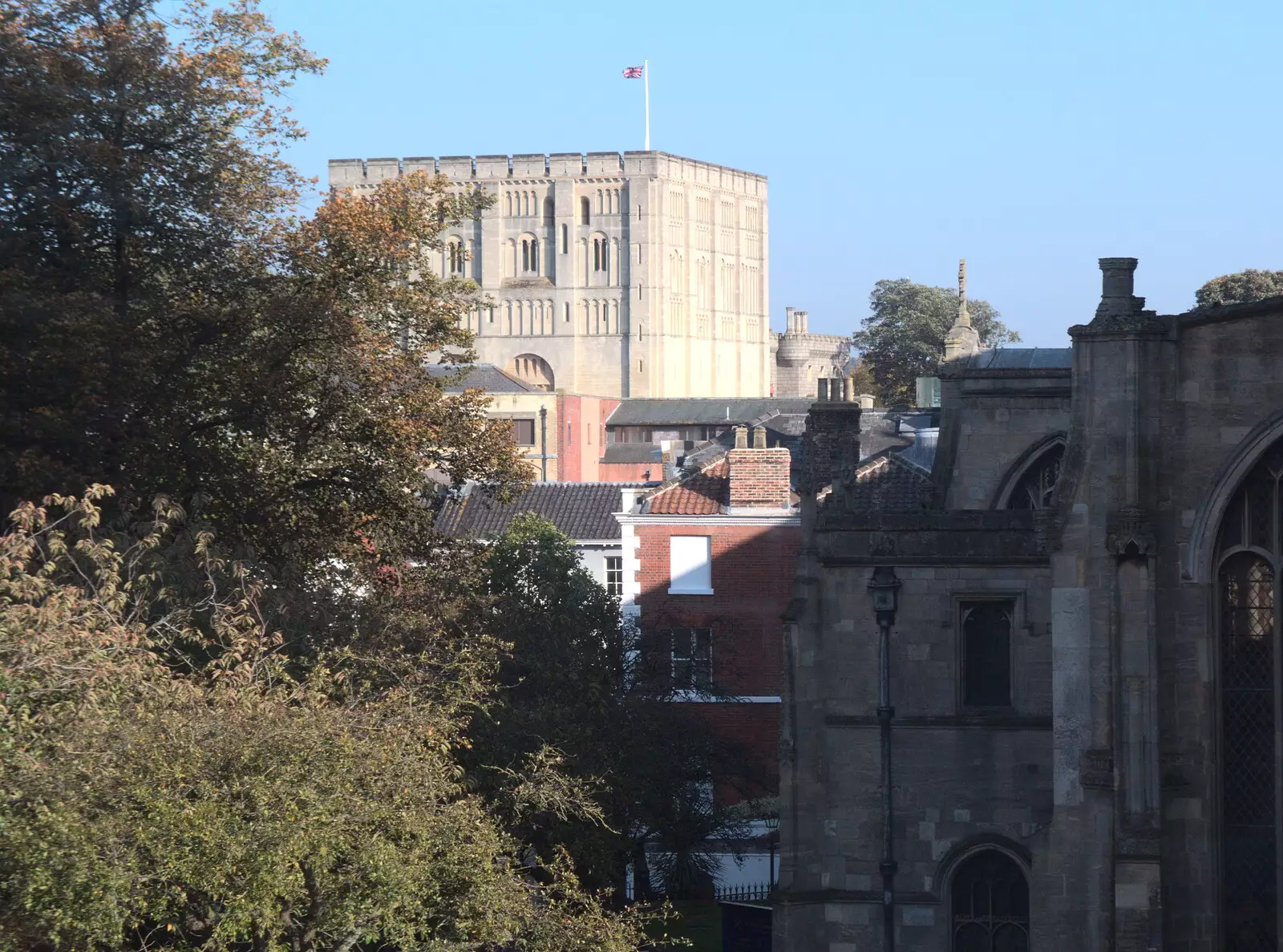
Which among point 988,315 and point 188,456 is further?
point 988,315

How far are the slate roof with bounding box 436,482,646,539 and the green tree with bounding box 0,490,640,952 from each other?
38528 millimetres

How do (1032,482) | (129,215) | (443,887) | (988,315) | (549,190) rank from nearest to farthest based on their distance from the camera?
(443,887)
(129,215)
(1032,482)
(988,315)
(549,190)

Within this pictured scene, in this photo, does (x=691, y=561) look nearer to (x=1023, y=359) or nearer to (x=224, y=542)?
(x=1023, y=359)

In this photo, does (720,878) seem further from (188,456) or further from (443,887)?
(443,887)

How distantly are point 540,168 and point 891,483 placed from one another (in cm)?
14275

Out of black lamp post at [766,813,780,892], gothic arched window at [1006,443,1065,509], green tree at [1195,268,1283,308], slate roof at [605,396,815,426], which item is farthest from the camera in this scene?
slate roof at [605,396,815,426]

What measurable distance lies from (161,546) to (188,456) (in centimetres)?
111

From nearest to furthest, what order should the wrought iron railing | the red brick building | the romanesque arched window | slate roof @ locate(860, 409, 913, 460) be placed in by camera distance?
the romanesque arched window, the wrought iron railing, the red brick building, slate roof @ locate(860, 409, 913, 460)

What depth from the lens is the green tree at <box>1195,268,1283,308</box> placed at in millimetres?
75688

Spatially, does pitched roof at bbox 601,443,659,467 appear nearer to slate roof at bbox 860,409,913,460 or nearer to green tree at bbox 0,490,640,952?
slate roof at bbox 860,409,913,460

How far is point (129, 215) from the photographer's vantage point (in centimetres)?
2247

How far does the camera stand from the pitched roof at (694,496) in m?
48.3

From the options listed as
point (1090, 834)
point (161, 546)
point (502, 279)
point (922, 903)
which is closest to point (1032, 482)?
point (922, 903)

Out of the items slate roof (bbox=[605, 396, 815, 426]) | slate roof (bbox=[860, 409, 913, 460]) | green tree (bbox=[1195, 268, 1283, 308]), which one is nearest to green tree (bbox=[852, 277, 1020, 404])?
slate roof (bbox=[605, 396, 815, 426])
